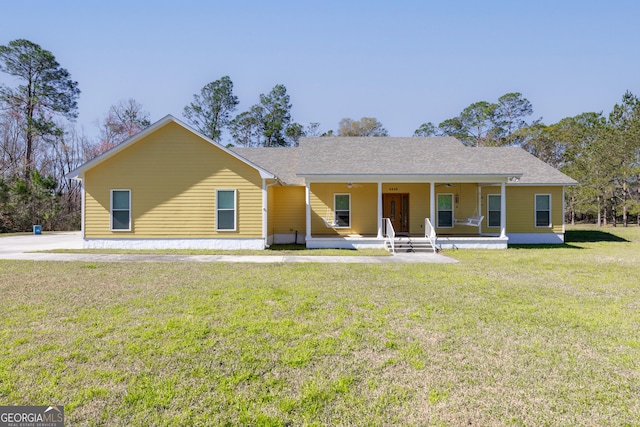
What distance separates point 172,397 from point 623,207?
116ft

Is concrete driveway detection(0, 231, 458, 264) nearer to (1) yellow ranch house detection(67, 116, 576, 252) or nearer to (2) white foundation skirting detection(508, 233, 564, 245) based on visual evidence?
(1) yellow ranch house detection(67, 116, 576, 252)

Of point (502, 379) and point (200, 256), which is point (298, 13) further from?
point (502, 379)

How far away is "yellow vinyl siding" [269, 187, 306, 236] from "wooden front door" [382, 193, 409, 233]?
3974mm

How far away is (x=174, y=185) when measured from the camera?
1305 cm

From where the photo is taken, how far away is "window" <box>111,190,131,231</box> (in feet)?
43.2

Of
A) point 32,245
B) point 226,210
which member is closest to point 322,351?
point 226,210

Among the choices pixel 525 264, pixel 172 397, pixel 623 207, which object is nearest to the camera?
pixel 172 397

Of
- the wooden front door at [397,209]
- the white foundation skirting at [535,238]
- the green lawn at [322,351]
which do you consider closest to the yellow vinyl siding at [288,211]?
the wooden front door at [397,209]

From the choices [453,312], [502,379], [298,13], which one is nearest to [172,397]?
[502,379]

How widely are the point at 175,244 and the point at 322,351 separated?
11.0 meters

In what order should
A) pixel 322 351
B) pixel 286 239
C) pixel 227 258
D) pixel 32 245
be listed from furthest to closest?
pixel 286 239 → pixel 32 245 → pixel 227 258 → pixel 322 351

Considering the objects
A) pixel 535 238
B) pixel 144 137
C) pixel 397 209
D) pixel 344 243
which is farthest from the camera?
pixel 397 209

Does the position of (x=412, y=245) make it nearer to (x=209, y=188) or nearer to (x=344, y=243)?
(x=344, y=243)

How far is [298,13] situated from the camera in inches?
421
